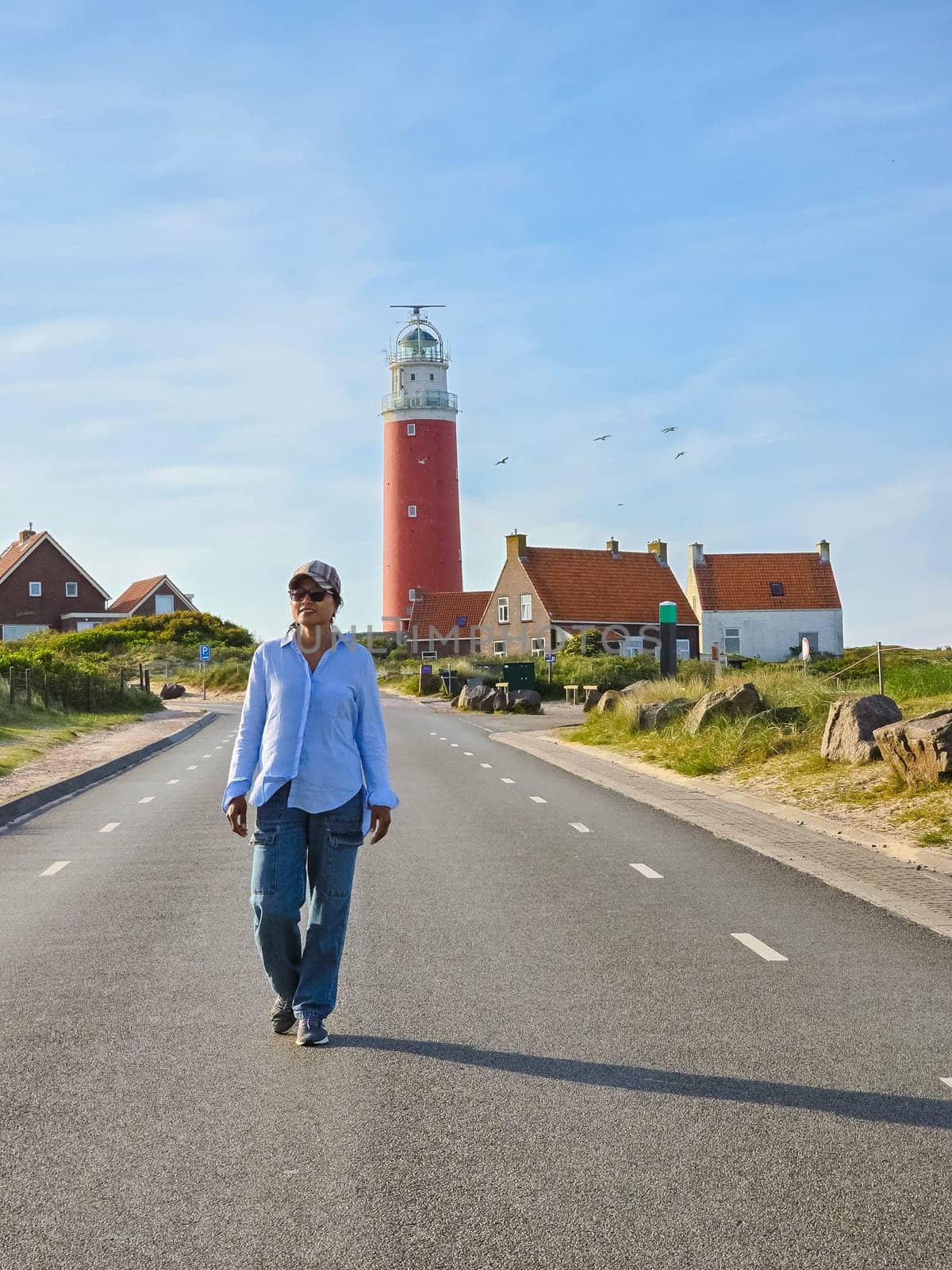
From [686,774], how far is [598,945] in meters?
11.6

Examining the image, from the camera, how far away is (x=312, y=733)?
615 centimetres

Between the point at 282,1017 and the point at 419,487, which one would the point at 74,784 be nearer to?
the point at 282,1017

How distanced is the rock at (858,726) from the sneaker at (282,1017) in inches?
435

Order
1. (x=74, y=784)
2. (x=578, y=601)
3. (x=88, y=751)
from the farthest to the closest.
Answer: (x=578, y=601) → (x=88, y=751) → (x=74, y=784)

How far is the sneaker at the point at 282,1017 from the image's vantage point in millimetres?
6297

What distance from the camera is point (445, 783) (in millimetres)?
19766

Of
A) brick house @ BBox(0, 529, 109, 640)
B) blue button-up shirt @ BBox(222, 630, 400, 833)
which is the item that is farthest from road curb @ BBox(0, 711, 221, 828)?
brick house @ BBox(0, 529, 109, 640)

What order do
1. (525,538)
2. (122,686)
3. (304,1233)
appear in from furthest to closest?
(525,538), (122,686), (304,1233)

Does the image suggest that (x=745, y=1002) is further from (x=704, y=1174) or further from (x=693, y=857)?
(x=693, y=857)

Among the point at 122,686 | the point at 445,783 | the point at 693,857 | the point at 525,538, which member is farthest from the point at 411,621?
the point at 693,857

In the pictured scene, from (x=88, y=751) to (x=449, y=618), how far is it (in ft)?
184

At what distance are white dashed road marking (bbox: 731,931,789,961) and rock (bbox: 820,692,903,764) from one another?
8128mm

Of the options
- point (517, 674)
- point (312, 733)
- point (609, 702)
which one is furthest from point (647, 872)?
point (517, 674)

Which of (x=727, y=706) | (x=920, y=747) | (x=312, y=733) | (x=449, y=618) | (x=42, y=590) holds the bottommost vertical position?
(x=920, y=747)
